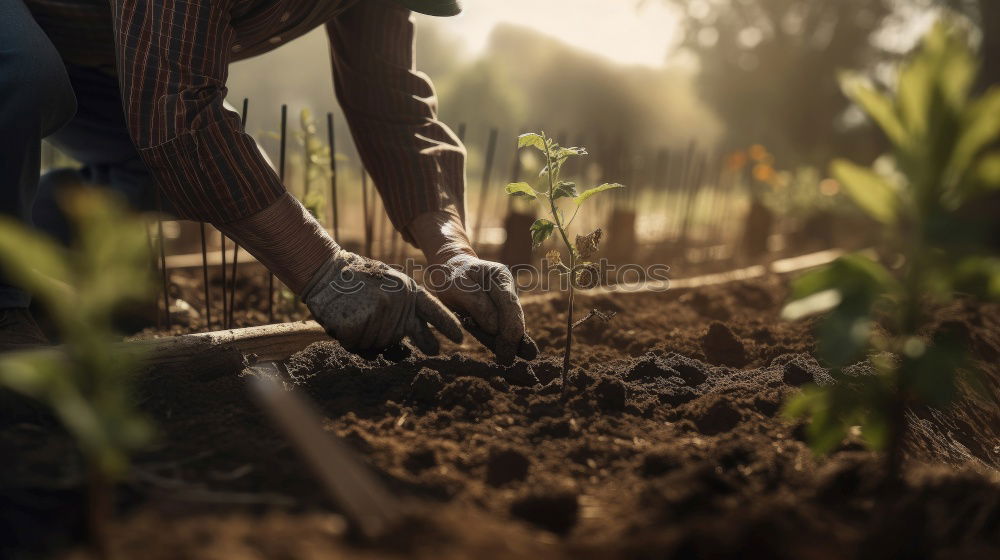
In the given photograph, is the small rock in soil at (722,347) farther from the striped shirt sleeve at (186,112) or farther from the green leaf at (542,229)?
the striped shirt sleeve at (186,112)

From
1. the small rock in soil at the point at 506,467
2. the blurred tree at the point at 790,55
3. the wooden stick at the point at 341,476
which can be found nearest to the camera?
the wooden stick at the point at 341,476

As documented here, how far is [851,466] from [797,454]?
17 cm

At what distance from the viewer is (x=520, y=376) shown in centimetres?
191

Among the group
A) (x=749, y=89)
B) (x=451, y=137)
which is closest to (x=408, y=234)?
(x=451, y=137)

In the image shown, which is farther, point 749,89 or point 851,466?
point 749,89

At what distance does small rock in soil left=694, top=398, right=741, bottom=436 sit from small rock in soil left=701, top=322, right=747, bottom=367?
67 cm

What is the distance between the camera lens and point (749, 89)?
20578 mm

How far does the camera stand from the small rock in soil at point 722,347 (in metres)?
2.32

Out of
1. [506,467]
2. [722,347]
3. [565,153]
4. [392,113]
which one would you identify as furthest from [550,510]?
[392,113]

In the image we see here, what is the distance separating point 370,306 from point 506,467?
62cm

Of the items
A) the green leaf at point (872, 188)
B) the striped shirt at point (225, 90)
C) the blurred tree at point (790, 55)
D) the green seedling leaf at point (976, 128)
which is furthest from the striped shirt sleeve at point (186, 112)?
the blurred tree at point (790, 55)

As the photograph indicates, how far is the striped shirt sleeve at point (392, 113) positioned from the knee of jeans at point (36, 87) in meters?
0.86

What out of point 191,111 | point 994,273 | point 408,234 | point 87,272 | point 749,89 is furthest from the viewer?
point 749,89

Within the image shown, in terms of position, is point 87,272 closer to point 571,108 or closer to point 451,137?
point 451,137
